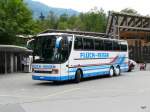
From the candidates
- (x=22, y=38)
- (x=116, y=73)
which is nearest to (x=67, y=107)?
(x=116, y=73)

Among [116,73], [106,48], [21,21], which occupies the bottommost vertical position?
[116,73]

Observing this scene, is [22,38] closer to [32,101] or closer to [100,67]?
[100,67]

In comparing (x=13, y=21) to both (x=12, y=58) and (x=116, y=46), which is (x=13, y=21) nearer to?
(x=12, y=58)

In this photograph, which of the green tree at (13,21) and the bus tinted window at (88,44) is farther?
the green tree at (13,21)

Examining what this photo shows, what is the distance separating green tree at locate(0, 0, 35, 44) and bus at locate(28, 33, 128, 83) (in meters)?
16.3

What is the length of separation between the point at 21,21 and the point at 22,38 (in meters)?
3.32

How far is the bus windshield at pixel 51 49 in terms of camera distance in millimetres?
22469

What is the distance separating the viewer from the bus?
2250 centimetres

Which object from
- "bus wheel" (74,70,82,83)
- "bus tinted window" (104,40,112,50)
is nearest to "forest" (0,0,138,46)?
"bus tinted window" (104,40,112,50)

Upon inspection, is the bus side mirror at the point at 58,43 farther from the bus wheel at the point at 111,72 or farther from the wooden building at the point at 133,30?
the wooden building at the point at 133,30

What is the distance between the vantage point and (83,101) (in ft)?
49.2

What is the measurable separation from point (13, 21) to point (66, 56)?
21.9 meters

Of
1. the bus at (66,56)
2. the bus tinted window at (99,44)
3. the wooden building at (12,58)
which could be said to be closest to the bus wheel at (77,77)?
the bus at (66,56)

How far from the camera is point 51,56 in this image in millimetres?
22516
